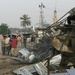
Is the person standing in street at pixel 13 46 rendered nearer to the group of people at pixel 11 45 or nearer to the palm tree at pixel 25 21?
the group of people at pixel 11 45

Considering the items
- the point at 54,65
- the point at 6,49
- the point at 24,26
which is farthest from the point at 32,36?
the point at 24,26

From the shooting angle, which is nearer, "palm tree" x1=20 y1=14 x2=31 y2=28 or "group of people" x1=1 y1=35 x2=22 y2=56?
"group of people" x1=1 y1=35 x2=22 y2=56

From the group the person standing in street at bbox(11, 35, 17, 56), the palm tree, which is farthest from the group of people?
the palm tree

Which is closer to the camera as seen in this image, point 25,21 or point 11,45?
point 11,45

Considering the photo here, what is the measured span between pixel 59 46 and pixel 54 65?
1.81m

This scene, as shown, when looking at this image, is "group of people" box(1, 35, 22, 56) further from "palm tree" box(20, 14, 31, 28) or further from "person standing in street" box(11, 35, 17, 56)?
"palm tree" box(20, 14, 31, 28)

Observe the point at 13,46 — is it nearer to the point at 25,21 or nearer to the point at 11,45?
the point at 11,45

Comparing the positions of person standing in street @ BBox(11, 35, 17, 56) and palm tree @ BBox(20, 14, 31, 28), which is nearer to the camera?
person standing in street @ BBox(11, 35, 17, 56)

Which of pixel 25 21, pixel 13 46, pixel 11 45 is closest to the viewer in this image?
pixel 13 46

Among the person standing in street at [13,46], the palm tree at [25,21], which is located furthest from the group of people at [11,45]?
the palm tree at [25,21]

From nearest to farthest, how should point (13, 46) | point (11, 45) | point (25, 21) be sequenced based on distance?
1. point (13, 46)
2. point (11, 45)
3. point (25, 21)

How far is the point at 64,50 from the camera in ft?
36.6

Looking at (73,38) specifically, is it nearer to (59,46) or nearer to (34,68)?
(59,46)

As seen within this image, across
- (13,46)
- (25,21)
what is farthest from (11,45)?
(25,21)
